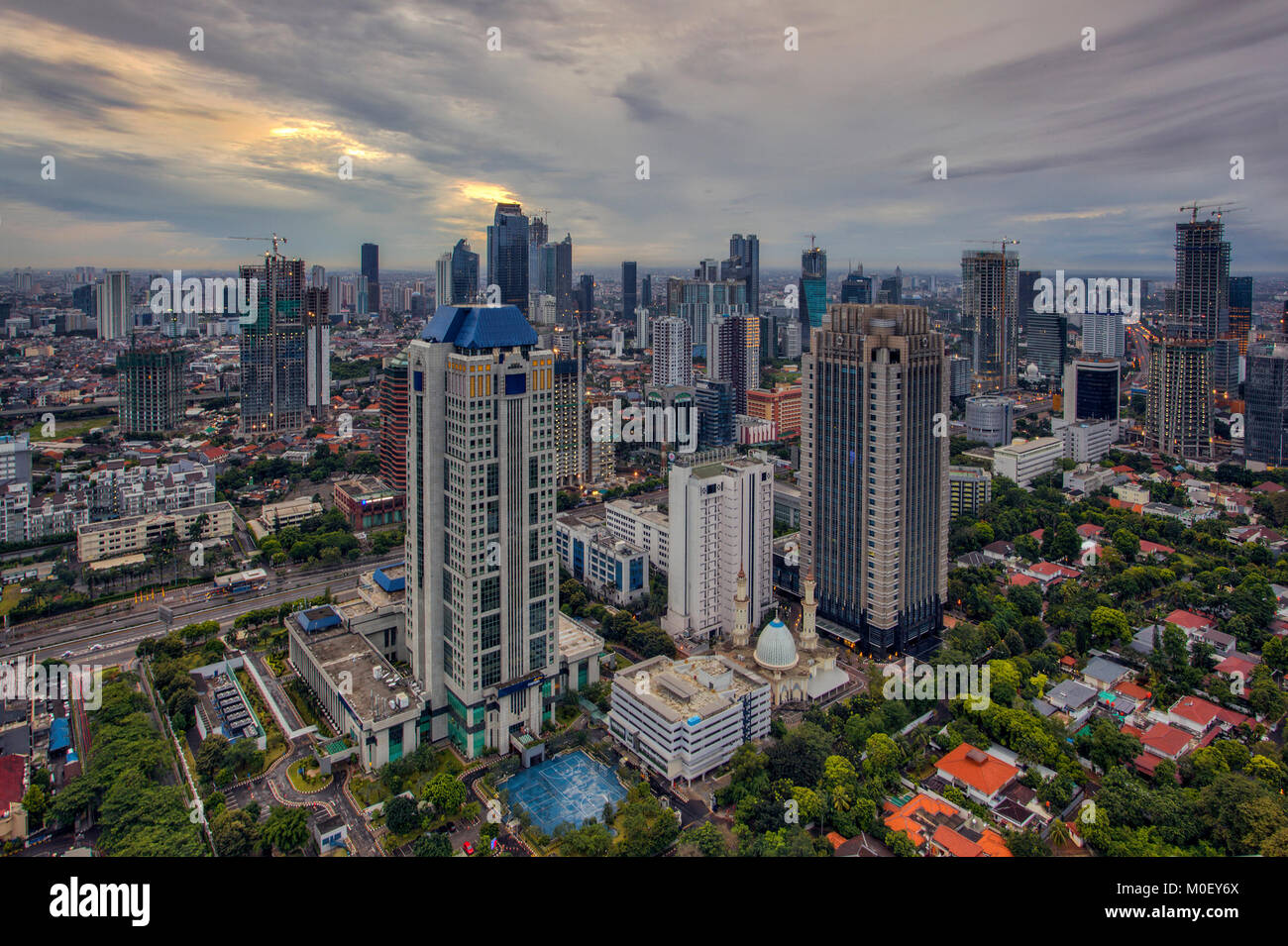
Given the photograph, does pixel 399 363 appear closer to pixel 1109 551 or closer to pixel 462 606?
pixel 462 606

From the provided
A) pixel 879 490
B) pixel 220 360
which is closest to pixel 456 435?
pixel 879 490

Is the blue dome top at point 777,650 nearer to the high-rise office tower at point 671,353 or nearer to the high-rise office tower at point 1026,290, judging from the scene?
the high-rise office tower at point 671,353

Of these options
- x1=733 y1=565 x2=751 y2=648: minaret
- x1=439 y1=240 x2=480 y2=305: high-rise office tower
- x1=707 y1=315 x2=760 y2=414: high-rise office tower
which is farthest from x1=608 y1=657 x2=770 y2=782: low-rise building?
x1=439 y1=240 x2=480 y2=305: high-rise office tower

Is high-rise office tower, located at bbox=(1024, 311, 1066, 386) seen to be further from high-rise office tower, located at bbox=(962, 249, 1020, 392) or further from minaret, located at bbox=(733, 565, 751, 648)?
minaret, located at bbox=(733, 565, 751, 648)

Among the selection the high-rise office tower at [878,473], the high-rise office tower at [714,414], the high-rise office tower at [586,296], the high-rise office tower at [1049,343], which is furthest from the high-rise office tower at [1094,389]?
the high-rise office tower at [586,296]

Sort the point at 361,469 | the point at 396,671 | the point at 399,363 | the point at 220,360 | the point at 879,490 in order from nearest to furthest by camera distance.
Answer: the point at 396,671, the point at 879,490, the point at 399,363, the point at 361,469, the point at 220,360
